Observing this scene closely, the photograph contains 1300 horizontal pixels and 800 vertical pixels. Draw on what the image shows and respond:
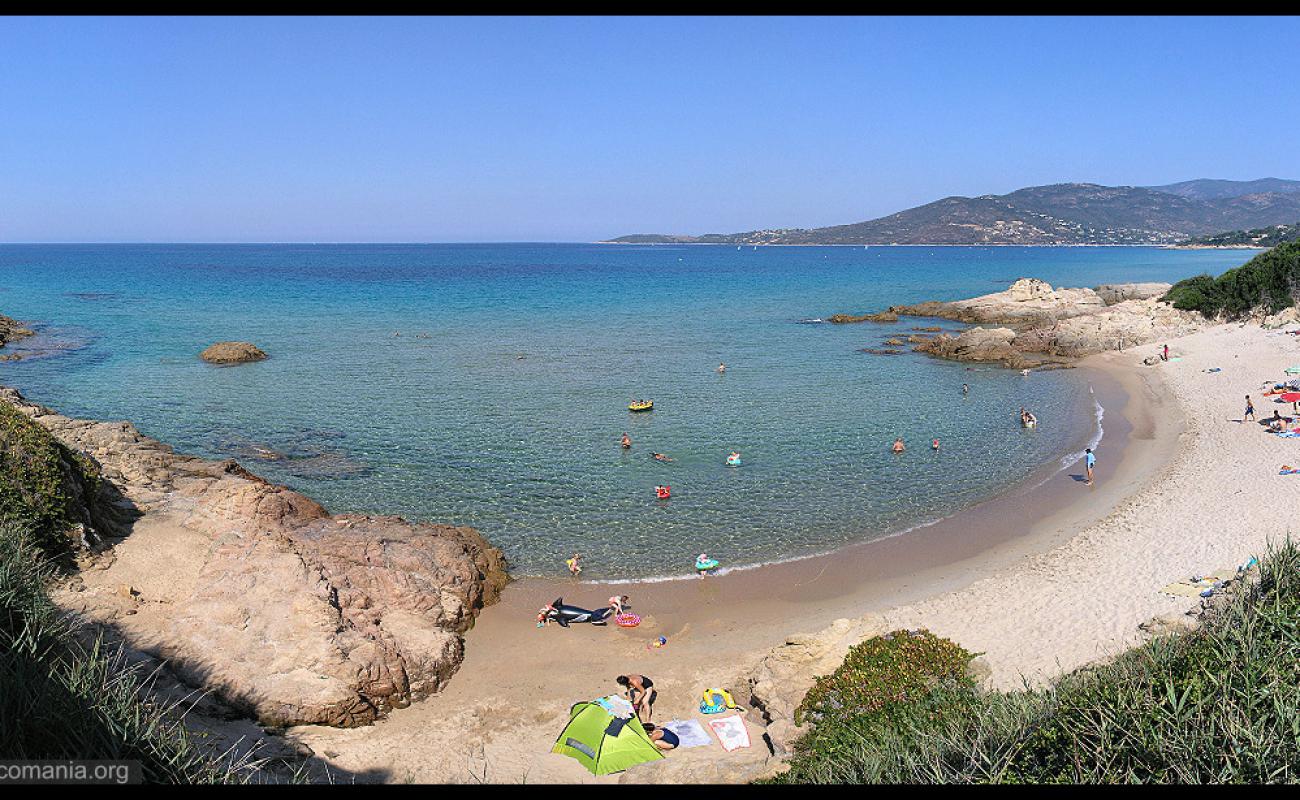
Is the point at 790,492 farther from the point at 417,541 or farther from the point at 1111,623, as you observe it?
the point at 417,541

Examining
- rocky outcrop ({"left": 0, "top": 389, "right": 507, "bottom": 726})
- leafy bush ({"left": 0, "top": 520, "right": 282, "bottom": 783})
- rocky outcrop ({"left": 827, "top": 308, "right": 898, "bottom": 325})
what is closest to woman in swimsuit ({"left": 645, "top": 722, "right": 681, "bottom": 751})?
rocky outcrop ({"left": 0, "top": 389, "right": 507, "bottom": 726})

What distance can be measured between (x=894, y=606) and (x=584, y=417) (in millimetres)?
18233

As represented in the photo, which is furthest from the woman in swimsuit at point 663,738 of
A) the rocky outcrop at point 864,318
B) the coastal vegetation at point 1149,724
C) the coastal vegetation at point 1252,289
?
the rocky outcrop at point 864,318

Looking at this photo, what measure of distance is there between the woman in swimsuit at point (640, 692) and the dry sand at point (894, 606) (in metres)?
0.27

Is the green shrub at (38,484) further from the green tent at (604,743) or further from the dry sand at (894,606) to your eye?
the green tent at (604,743)

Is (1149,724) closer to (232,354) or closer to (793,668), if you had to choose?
(793,668)

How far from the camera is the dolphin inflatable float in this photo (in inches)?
632

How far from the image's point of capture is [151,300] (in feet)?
261

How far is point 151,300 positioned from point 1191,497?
90.8 meters

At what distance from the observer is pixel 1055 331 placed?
169 ft

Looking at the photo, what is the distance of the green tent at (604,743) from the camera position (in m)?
11.5

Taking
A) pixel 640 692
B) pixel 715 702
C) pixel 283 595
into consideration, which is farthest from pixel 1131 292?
pixel 283 595

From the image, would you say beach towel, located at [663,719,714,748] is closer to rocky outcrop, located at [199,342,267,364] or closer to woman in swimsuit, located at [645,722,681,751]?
woman in swimsuit, located at [645,722,681,751]
